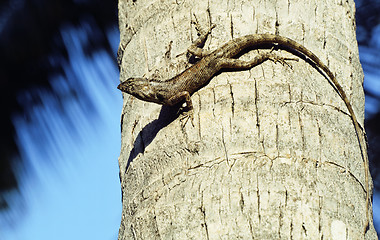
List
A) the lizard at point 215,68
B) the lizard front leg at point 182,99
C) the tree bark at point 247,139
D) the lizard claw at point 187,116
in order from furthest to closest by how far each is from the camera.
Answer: the lizard at point 215,68 → the lizard front leg at point 182,99 → the lizard claw at point 187,116 → the tree bark at point 247,139

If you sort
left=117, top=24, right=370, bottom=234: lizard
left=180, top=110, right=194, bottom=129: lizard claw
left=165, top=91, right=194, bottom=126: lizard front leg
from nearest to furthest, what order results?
left=180, top=110, right=194, bottom=129: lizard claw < left=165, top=91, right=194, bottom=126: lizard front leg < left=117, top=24, right=370, bottom=234: lizard

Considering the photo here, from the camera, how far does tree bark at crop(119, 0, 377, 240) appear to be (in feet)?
8.39

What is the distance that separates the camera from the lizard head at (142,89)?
3.25m

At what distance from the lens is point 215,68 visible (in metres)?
3.20

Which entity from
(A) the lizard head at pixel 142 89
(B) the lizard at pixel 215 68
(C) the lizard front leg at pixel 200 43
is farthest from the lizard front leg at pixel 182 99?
(C) the lizard front leg at pixel 200 43

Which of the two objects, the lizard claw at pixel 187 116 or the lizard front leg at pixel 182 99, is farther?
the lizard front leg at pixel 182 99

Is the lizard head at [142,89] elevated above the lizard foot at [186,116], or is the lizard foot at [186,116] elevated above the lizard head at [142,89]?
the lizard head at [142,89]

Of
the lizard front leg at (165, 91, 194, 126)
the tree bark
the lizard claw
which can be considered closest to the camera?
the tree bark

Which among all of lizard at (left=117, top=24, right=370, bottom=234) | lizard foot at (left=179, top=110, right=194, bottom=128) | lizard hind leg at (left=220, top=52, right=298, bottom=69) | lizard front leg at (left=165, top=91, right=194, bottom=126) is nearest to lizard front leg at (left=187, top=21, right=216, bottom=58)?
lizard at (left=117, top=24, right=370, bottom=234)

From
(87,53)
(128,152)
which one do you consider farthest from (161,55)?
(87,53)

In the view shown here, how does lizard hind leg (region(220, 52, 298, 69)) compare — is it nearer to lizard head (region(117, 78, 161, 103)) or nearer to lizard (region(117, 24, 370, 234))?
lizard (region(117, 24, 370, 234))

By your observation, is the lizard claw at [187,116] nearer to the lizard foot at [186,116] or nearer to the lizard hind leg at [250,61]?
the lizard foot at [186,116]

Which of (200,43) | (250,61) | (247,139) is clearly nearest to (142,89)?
(200,43)

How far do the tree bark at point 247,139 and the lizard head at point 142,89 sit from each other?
7cm
